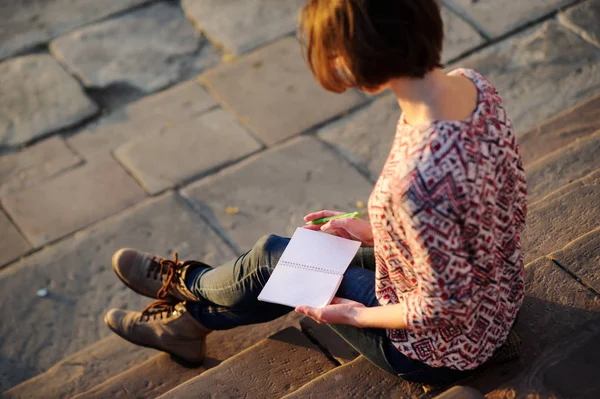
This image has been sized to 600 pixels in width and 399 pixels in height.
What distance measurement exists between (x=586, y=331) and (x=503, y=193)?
22.2 inches

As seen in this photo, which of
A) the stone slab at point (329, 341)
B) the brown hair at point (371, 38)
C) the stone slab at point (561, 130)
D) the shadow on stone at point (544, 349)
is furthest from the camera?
the stone slab at point (561, 130)

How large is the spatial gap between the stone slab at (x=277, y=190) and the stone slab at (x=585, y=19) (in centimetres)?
159

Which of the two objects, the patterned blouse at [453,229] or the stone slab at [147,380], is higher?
the patterned blouse at [453,229]

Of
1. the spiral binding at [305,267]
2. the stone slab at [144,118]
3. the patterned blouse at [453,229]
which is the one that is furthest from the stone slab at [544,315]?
the stone slab at [144,118]

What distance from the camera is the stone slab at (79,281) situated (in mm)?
3131

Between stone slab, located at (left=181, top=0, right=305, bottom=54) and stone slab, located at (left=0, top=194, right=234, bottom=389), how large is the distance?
1399 millimetres

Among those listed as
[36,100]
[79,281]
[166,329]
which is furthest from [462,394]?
[36,100]

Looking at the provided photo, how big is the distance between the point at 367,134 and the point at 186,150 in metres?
1.01

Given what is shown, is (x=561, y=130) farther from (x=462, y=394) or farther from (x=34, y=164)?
(x=34, y=164)

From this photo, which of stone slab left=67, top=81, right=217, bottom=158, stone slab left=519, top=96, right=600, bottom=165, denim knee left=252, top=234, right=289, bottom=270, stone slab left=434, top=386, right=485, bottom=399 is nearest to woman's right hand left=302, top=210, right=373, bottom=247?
denim knee left=252, top=234, right=289, bottom=270

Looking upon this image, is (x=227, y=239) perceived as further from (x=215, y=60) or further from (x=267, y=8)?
(x=267, y=8)

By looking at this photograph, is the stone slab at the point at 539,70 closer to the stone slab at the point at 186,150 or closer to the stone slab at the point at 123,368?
the stone slab at the point at 186,150

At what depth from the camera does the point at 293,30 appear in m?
4.59

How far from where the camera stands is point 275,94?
4.20 m
